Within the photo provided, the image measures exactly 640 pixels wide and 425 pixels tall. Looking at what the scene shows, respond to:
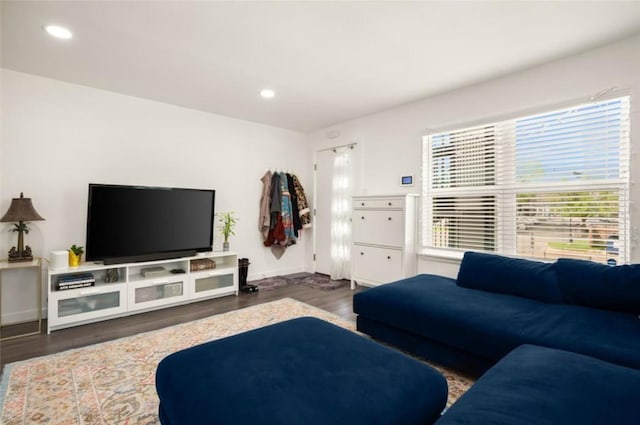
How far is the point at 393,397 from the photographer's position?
115cm

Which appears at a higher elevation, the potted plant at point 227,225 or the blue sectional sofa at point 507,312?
the potted plant at point 227,225

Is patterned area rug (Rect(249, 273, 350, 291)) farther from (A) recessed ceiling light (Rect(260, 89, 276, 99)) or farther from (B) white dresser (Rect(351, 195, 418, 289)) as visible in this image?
(A) recessed ceiling light (Rect(260, 89, 276, 99))

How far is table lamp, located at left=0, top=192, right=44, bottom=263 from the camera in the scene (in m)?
2.74

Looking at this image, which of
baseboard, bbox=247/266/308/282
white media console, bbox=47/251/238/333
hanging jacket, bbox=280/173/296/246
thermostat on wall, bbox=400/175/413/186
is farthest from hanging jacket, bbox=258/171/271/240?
thermostat on wall, bbox=400/175/413/186

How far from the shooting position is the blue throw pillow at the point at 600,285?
1.97 metres

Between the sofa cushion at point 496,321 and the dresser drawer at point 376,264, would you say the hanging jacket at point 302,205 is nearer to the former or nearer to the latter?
the dresser drawer at point 376,264

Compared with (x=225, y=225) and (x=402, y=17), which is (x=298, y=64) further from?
(x=225, y=225)

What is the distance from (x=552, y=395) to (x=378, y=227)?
9.49 ft

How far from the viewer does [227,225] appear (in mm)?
4184

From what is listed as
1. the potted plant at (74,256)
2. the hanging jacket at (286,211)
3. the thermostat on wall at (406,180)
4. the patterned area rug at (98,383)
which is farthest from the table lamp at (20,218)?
the thermostat on wall at (406,180)

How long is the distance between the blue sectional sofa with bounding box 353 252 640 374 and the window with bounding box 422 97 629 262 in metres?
0.62

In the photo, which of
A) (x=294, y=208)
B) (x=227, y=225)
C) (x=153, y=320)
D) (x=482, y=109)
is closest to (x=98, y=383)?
(x=153, y=320)

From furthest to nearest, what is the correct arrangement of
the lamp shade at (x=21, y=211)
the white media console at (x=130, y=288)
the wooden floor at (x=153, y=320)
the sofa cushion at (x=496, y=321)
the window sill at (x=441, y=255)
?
the window sill at (x=441, y=255) < the white media console at (x=130, y=288) < the lamp shade at (x=21, y=211) < the wooden floor at (x=153, y=320) < the sofa cushion at (x=496, y=321)

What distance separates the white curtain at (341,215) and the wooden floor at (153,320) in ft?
1.95
